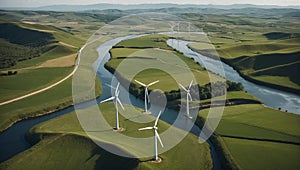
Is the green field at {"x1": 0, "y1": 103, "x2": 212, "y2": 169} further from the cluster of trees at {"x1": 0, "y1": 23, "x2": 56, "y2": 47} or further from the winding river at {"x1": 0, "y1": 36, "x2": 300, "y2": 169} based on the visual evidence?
the cluster of trees at {"x1": 0, "y1": 23, "x2": 56, "y2": 47}

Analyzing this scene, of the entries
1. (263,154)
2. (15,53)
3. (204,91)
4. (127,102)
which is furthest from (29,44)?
(263,154)

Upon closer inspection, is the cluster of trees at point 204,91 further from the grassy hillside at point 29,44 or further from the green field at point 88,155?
the grassy hillside at point 29,44

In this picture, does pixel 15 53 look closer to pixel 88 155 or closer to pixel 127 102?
pixel 127 102

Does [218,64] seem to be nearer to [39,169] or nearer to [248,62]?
[248,62]

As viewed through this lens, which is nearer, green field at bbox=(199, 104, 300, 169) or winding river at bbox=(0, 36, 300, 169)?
green field at bbox=(199, 104, 300, 169)

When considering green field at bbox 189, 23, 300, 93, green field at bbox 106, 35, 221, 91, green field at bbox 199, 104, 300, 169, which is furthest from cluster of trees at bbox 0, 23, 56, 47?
green field at bbox 199, 104, 300, 169

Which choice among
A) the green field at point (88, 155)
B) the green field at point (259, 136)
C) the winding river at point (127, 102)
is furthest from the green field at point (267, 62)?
the green field at point (88, 155)

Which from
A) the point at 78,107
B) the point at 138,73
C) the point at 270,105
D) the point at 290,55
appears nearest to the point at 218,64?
the point at 290,55

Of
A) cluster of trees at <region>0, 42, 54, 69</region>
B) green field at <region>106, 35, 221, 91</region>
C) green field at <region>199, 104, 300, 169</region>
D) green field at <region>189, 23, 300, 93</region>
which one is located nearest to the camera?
green field at <region>199, 104, 300, 169</region>

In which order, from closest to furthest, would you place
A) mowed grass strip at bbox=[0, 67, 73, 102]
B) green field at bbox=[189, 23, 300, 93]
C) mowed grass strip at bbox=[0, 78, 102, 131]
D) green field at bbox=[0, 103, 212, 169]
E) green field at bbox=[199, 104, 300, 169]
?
green field at bbox=[0, 103, 212, 169]
green field at bbox=[199, 104, 300, 169]
mowed grass strip at bbox=[0, 78, 102, 131]
mowed grass strip at bbox=[0, 67, 73, 102]
green field at bbox=[189, 23, 300, 93]
